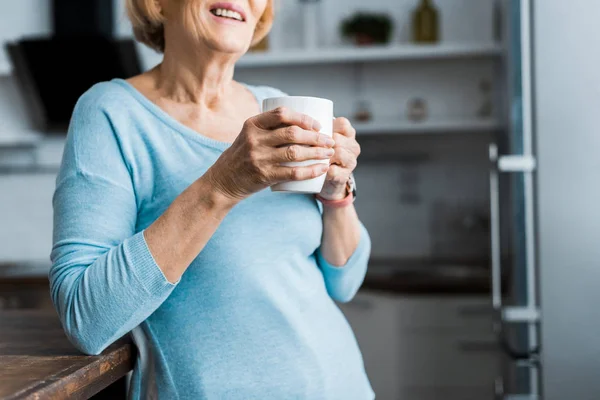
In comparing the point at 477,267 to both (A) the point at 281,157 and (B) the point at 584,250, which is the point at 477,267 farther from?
(A) the point at 281,157

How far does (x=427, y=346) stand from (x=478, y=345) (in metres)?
0.19

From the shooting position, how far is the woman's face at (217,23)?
928mm

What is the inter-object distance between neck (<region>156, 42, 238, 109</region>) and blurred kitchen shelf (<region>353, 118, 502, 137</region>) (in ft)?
6.90

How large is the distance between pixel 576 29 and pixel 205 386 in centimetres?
153

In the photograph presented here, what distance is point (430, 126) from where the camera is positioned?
10.1ft

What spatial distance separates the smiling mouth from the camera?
3.07ft

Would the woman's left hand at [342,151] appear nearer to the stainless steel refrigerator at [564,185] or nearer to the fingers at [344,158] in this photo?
the fingers at [344,158]

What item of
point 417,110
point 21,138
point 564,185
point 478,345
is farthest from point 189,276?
point 21,138

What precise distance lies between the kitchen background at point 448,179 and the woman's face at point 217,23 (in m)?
1.27

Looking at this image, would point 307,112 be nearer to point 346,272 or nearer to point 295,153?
point 295,153

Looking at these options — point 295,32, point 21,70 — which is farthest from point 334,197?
point 21,70

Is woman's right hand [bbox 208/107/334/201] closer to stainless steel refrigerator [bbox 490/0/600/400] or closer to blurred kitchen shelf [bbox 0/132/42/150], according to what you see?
stainless steel refrigerator [bbox 490/0/600/400]

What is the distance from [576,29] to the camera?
1.97m

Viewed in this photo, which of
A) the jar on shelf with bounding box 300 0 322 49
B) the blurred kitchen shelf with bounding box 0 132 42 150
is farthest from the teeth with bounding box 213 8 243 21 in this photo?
the blurred kitchen shelf with bounding box 0 132 42 150
